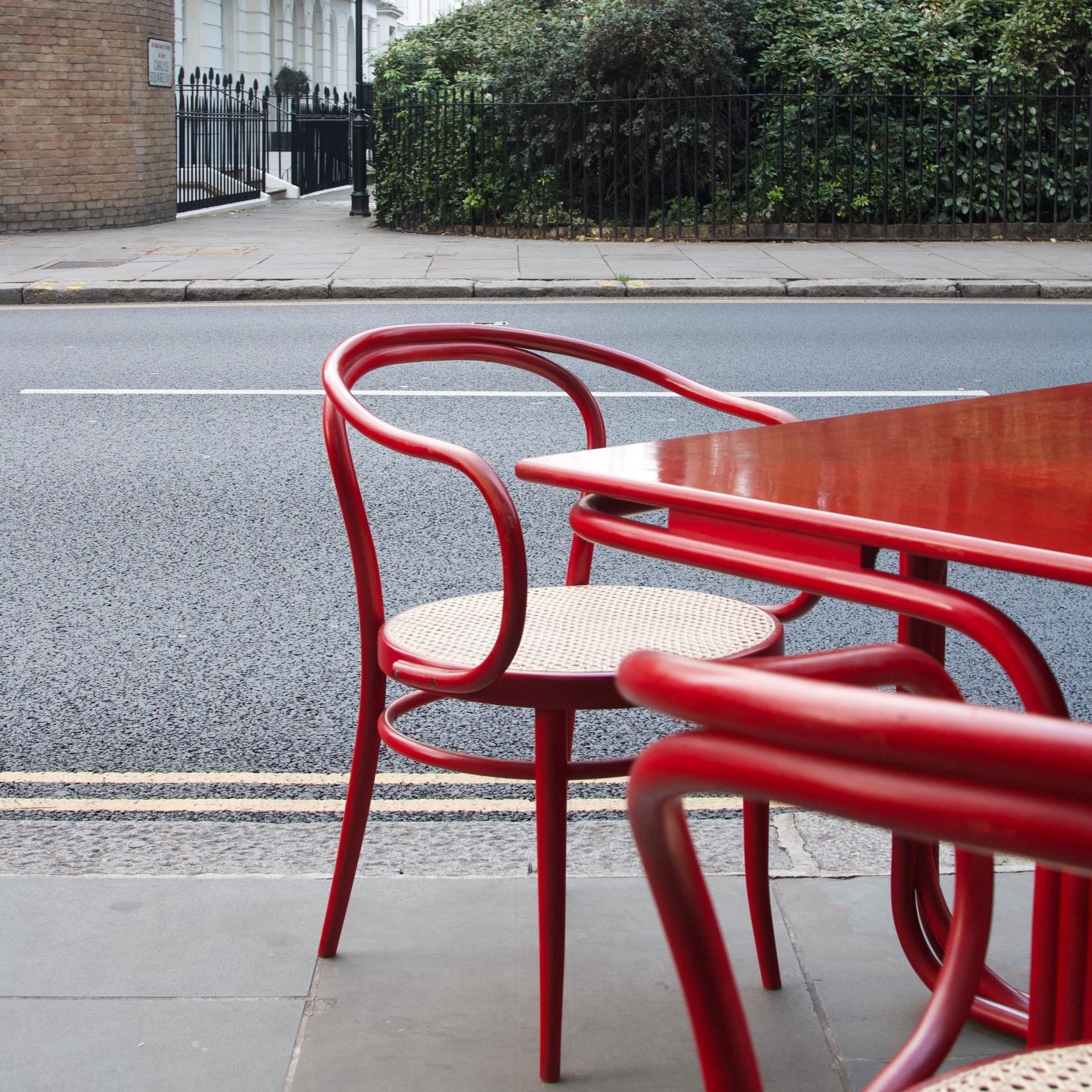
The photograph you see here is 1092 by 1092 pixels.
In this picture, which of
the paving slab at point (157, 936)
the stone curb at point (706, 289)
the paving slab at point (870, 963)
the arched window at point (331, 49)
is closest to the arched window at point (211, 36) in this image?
the arched window at point (331, 49)

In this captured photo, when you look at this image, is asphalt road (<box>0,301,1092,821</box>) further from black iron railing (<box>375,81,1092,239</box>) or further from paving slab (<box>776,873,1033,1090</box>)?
black iron railing (<box>375,81,1092,239</box>)

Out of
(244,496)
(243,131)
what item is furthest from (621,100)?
(244,496)

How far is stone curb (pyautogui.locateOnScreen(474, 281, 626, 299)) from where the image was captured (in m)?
11.3

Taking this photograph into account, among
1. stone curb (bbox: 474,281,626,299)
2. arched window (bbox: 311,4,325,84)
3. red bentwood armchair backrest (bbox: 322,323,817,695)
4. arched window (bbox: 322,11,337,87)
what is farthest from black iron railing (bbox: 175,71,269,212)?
red bentwood armchair backrest (bbox: 322,323,817,695)

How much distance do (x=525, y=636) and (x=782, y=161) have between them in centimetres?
1336

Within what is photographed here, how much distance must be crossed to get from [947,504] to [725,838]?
1.25 meters

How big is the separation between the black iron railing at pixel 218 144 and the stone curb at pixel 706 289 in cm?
923

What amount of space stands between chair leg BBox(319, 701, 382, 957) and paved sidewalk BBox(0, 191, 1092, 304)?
9505 millimetres

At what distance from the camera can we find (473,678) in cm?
184

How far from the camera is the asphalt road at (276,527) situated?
3.16 metres

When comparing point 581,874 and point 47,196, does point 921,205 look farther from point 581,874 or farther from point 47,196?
point 581,874

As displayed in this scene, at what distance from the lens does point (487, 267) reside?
12.6m

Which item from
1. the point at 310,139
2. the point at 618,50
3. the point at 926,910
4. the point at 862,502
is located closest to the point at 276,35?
the point at 310,139

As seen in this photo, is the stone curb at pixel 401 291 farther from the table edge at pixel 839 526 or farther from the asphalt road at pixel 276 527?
the table edge at pixel 839 526
